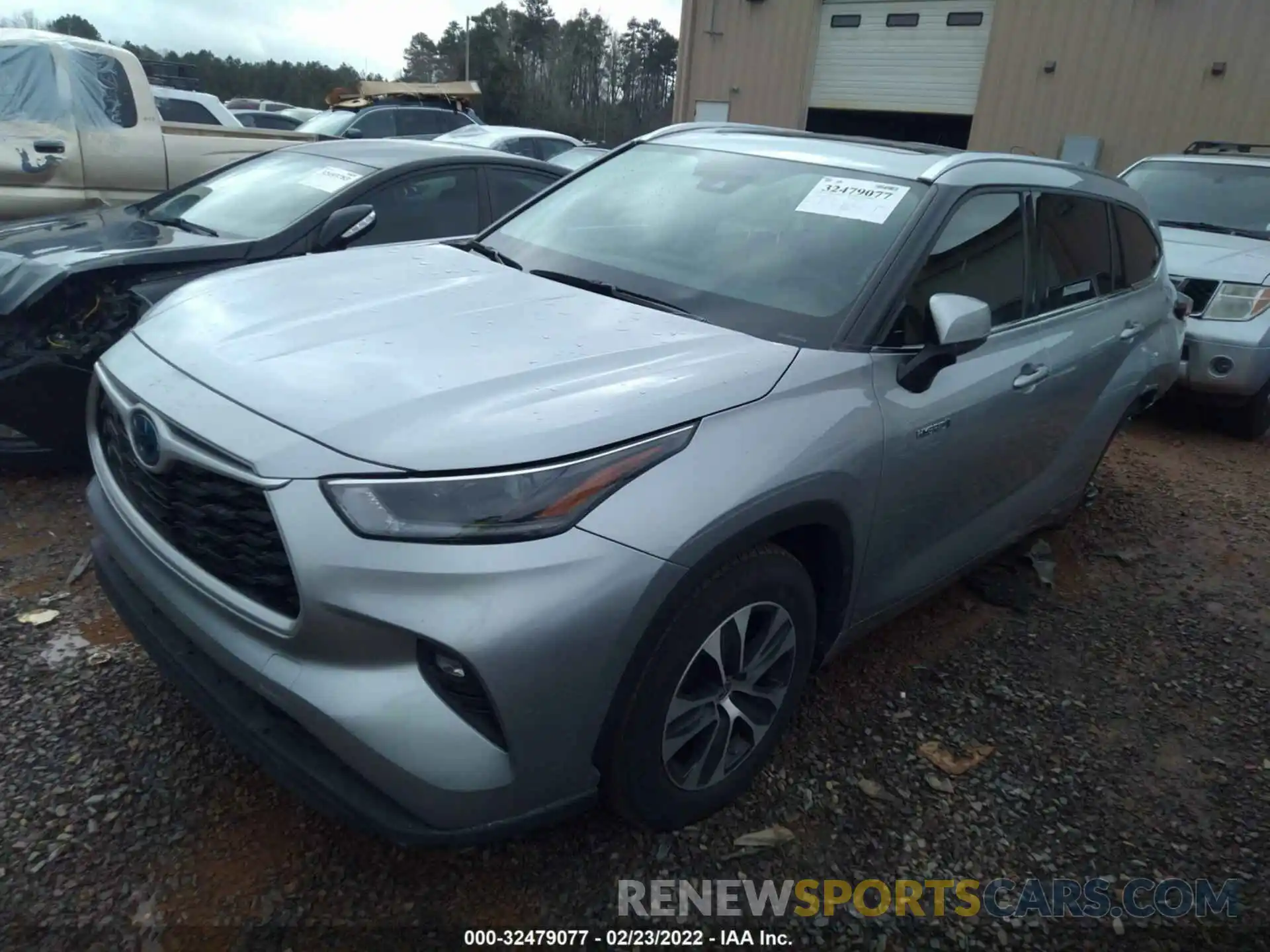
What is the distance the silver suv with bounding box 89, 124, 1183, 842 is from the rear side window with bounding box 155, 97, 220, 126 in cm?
952

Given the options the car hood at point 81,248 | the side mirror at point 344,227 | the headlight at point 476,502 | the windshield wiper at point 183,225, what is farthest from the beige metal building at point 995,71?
the headlight at point 476,502

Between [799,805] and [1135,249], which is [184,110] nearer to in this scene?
[1135,249]

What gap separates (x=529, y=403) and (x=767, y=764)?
4.50 ft

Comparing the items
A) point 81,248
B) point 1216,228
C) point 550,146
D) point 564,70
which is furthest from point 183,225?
point 564,70

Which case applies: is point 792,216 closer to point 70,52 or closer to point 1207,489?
point 1207,489

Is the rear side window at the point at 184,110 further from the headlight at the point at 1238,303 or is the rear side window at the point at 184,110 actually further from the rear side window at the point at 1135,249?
the headlight at the point at 1238,303

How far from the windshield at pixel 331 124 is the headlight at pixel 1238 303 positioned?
455 inches

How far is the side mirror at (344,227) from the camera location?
4.05 metres

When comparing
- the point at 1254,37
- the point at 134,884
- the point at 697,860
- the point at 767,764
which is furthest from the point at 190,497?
the point at 1254,37

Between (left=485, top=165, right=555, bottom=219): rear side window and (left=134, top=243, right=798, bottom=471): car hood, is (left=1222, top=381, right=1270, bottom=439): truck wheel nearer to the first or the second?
(left=485, top=165, right=555, bottom=219): rear side window

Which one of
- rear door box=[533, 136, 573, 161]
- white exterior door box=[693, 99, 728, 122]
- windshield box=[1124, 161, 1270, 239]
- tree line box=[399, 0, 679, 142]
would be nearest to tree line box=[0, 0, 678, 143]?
tree line box=[399, 0, 679, 142]

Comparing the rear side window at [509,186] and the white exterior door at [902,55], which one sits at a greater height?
the white exterior door at [902,55]

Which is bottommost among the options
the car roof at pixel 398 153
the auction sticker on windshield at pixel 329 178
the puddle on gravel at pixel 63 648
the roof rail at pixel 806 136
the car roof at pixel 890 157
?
the puddle on gravel at pixel 63 648

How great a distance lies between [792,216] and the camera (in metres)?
2.84
